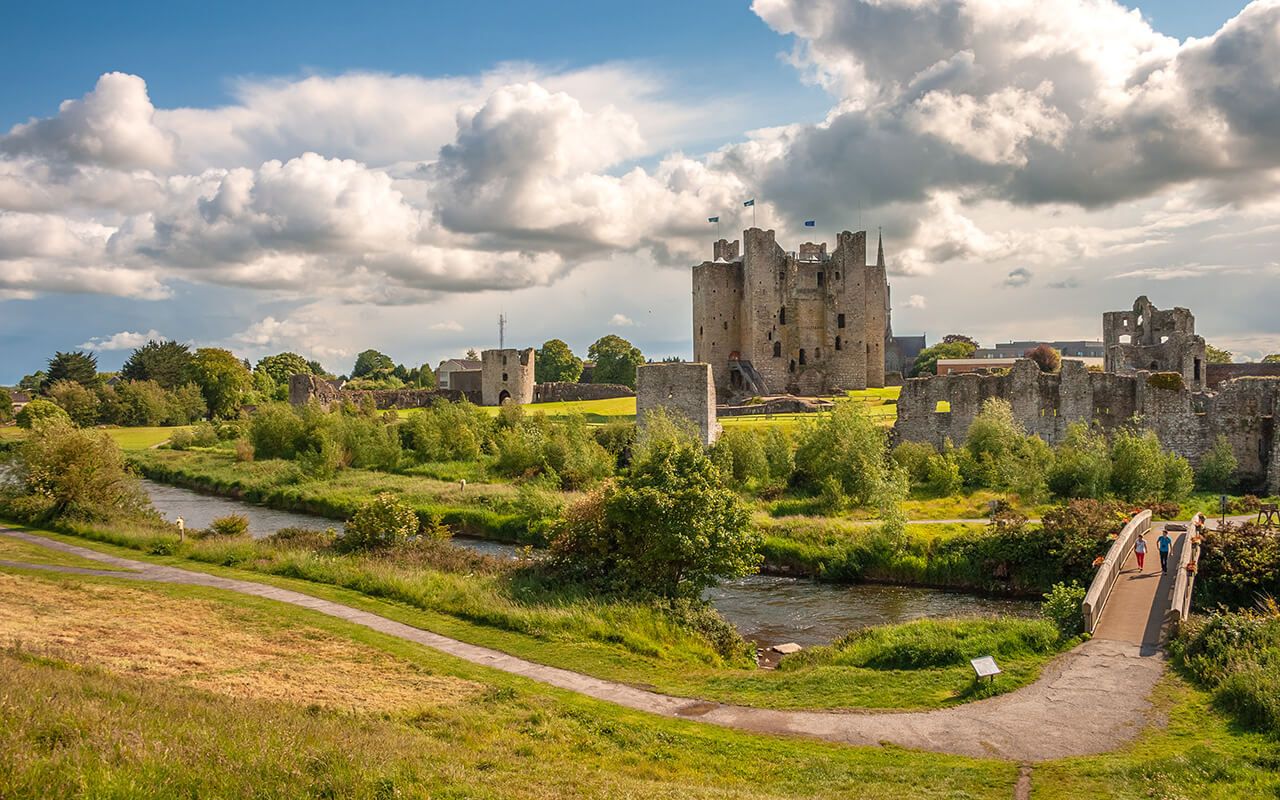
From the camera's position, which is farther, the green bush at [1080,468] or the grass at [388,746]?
the green bush at [1080,468]

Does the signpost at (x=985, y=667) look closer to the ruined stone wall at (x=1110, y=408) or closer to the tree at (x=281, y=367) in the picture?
the ruined stone wall at (x=1110, y=408)

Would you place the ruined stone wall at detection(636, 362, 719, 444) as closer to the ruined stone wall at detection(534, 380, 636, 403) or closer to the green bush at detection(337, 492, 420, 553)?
the green bush at detection(337, 492, 420, 553)

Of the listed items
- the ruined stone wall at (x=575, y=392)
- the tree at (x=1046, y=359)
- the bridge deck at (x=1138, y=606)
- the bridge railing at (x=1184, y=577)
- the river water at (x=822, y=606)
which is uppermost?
the tree at (x=1046, y=359)

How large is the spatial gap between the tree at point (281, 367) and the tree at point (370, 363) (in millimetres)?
20841

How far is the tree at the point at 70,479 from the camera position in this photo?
1038 inches

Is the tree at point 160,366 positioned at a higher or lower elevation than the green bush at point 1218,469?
higher

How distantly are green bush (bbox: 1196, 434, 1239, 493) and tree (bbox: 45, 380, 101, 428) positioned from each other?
231 feet

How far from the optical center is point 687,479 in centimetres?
1836

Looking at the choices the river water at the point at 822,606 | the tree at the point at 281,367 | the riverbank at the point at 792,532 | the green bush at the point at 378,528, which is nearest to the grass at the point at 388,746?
the river water at the point at 822,606

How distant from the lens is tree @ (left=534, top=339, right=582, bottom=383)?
85125 millimetres

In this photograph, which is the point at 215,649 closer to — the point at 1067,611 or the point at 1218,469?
the point at 1067,611

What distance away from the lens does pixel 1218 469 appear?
29578 mm

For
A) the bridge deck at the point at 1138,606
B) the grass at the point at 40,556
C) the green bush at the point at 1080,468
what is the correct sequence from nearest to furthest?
1. the bridge deck at the point at 1138,606
2. the grass at the point at 40,556
3. the green bush at the point at 1080,468

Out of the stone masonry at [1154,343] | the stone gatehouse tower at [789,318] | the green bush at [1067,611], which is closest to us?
the green bush at [1067,611]
